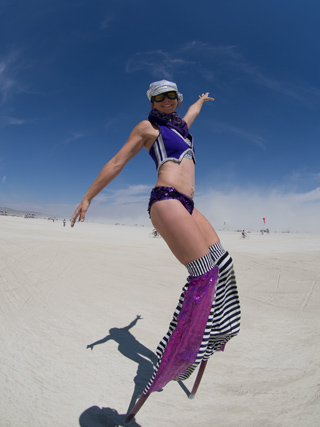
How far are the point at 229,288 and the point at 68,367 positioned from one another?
1605 mm

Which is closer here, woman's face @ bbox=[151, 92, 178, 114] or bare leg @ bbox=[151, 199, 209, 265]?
bare leg @ bbox=[151, 199, 209, 265]

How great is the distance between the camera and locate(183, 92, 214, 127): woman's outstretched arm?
98.6 inches

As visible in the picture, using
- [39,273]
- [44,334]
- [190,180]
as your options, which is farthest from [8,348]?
[39,273]

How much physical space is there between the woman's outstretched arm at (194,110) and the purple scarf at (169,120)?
555 mm

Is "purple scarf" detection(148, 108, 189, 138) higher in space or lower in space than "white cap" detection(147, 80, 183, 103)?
lower

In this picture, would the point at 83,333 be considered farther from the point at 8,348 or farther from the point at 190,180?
the point at 190,180

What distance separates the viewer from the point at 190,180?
1.86m

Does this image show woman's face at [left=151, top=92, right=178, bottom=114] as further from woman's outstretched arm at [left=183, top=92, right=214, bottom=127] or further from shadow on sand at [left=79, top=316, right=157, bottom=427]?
shadow on sand at [left=79, top=316, right=157, bottom=427]

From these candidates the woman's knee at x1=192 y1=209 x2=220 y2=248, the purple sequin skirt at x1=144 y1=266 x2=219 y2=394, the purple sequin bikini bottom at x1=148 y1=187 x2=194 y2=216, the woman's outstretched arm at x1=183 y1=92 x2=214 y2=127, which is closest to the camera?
the purple sequin skirt at x1=144 y1=266 x2=219 y2=394

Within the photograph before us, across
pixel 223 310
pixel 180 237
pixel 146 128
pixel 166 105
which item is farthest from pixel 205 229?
pixel 166 105

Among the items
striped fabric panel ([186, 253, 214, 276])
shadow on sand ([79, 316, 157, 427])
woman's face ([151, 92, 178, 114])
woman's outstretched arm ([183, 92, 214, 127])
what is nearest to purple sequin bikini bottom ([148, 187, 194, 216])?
striped fabric panel ([186, 253, 214, 276])

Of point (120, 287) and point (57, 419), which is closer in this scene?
point (57, 419)

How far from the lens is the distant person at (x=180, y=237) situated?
1549 mm

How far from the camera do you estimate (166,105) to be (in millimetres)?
2023
